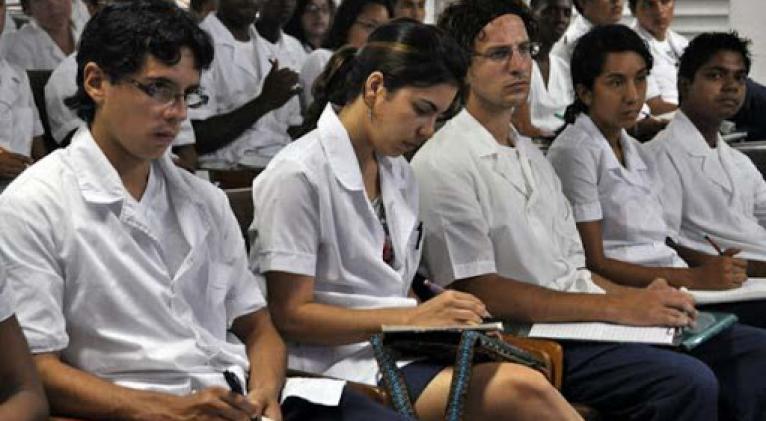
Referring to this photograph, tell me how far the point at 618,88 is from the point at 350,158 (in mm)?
1262

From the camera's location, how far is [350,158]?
2941mm

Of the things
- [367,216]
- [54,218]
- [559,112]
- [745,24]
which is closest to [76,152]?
[54,218]

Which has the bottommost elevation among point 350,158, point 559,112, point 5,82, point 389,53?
point 559,112

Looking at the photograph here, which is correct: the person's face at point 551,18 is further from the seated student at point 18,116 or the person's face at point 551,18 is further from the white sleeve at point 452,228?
the white sleeve at point 452,228

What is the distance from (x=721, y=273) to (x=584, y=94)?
653 millimetres

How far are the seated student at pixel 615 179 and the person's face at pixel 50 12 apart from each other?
2.43m

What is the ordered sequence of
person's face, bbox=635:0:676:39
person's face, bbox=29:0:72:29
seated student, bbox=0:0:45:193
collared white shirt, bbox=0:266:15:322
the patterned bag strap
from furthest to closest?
person's face, bbox=635:0:676:39 < person's face, bbox=29:0:72:29 < seated student, bbox=0:0:45:193 < the patterned bag strap < collared white shirt, bbox=0:266:15:322

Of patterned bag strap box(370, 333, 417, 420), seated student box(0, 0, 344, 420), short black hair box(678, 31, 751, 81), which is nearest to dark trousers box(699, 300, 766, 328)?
short black hair box(678, 31, 751, 81)

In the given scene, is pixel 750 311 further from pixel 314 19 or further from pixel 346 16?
pixel 314 19

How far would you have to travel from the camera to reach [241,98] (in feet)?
18.1

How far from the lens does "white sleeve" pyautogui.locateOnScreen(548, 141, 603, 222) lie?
12.3 feet

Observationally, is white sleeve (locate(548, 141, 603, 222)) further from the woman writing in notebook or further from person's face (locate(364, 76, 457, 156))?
person's face (locate(364, 76, 457, 156))

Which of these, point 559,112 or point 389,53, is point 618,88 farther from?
point 559,112

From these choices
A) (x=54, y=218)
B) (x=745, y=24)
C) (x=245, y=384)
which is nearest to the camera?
(x=54, y=218)
